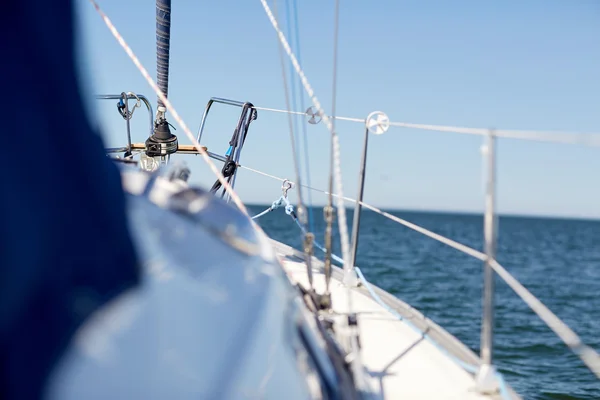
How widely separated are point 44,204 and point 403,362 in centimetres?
151

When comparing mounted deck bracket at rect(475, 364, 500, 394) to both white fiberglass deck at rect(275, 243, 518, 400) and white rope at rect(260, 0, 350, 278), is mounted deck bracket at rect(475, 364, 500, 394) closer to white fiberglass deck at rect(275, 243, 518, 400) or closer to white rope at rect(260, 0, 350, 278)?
white fiberglass deck at rect(275, 243, 518, 400)

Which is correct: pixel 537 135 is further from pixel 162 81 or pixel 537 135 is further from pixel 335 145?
pixel 162 81

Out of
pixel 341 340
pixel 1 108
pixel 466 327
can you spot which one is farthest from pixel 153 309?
pixel 466 327

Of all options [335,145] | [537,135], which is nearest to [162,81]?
[335,145]

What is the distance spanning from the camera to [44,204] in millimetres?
771

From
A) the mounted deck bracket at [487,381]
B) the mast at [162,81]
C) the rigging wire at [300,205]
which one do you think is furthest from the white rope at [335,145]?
the mast at [162,81]

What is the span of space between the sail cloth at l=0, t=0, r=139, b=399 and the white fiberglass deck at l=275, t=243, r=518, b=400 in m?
0.81

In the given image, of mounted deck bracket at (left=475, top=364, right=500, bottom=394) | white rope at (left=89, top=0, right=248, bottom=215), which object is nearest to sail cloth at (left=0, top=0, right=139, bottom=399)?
white rope at (left=89, top=0, right=248, bottom=215)

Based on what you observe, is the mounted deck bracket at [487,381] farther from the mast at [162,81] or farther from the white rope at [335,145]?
the mast at [162,81]

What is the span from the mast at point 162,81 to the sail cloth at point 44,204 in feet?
9.42

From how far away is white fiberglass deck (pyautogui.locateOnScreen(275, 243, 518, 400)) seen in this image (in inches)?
68.2

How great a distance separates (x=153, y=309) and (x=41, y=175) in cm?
30

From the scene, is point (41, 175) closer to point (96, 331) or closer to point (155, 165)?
point (96, 331)

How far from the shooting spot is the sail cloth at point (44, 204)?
2.41 ft
